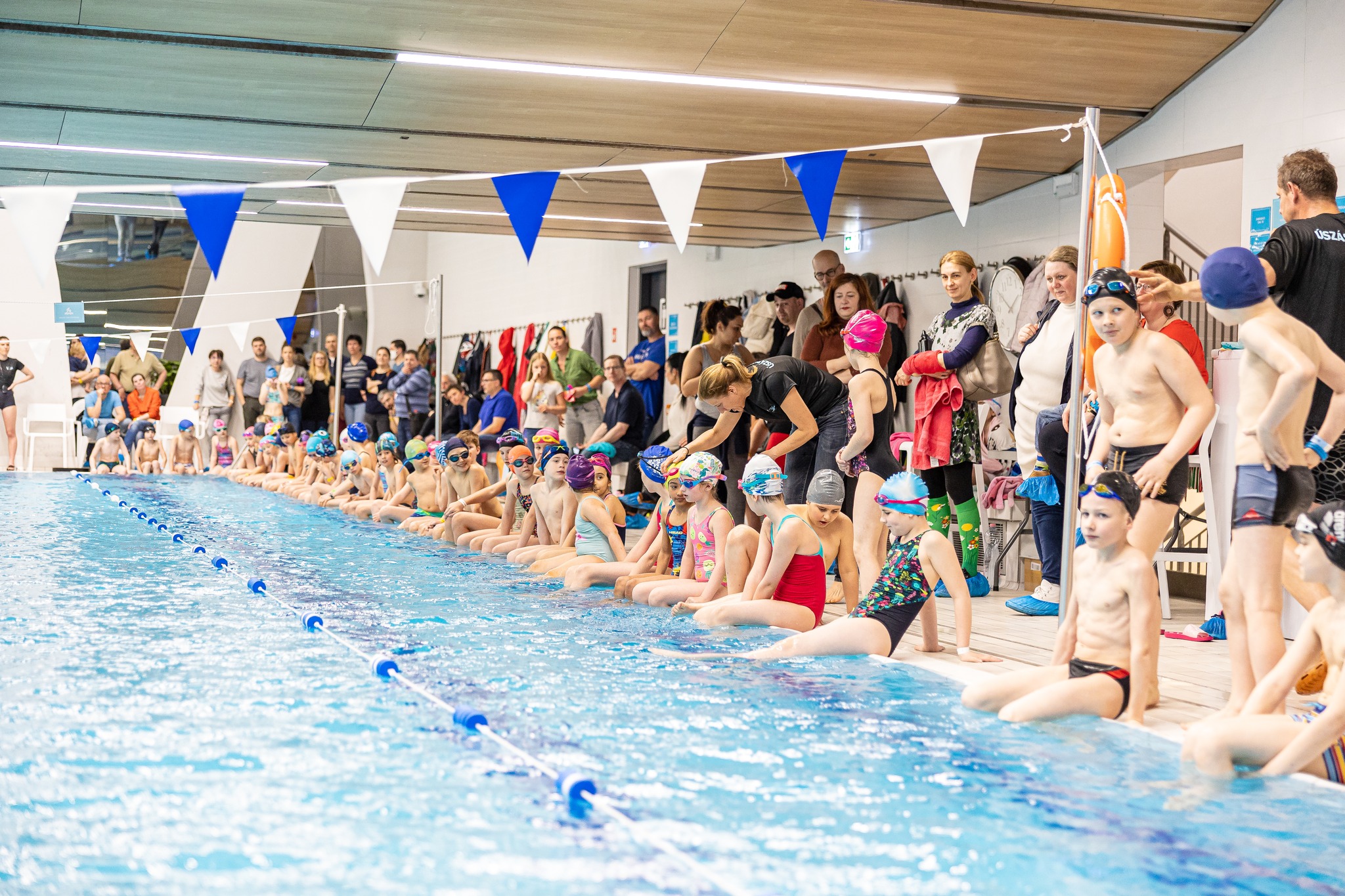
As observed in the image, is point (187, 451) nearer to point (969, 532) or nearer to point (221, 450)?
point (221, 450)

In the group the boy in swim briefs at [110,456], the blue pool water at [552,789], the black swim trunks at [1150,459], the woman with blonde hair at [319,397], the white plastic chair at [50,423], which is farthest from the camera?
the woman with blonde hair at [319,397]

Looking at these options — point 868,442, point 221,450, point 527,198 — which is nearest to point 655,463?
point 868,442

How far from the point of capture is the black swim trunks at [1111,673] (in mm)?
3996

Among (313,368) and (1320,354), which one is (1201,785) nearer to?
(1320,354)

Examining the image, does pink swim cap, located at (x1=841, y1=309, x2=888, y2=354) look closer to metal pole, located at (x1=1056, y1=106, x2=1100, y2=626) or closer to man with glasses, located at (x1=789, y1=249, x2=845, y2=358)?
metal pole, located at (x1=1056, y1=106, x2=1100, y2=626)

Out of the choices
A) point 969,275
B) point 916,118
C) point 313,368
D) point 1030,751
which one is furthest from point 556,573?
point 313,368

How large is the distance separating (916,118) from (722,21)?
2.34m

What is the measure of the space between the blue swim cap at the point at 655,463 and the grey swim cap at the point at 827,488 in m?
1.34

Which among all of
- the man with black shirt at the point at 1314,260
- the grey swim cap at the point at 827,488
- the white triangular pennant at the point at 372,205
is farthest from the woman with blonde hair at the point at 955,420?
the white triangular pennant at the point at 372,205

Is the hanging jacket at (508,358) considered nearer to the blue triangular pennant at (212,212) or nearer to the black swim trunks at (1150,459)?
the blue triangular pennant at (212,212)

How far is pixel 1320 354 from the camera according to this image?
12.7 ft

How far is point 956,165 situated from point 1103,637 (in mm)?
3053

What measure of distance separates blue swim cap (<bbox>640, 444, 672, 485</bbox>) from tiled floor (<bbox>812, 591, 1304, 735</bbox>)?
130 cm

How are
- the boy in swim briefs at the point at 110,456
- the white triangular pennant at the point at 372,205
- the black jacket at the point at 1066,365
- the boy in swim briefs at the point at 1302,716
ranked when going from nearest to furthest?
the boy in swim briefs at the point at 1302,716 < the black jacket at the point at 1066,365 < the white triangular pennant at the point at 372,205 < the boy in swim briefs at the point at 110,456
